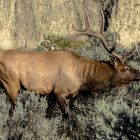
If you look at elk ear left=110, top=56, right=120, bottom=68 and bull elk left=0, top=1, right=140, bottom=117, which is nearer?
bull elk left=0, top=1, right=140, bottom=117

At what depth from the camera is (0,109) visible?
902 cm

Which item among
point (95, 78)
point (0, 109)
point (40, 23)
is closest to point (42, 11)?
point (40, 23)

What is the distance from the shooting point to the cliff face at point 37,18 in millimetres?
22594

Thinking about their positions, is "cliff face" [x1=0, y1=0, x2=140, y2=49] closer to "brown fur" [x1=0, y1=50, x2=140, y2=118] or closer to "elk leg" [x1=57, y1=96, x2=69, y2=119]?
"brown fur" [x1=0, y1=50, x2=140, y2=118]

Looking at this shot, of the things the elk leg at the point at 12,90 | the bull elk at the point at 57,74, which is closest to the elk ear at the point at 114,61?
the bull elk at the point at 57,74

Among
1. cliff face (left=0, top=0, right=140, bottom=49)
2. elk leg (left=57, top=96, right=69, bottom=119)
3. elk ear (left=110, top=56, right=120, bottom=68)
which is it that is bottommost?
cliff face (left=0, top=0, right=140, bottom=49)

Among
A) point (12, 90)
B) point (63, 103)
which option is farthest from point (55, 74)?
point (12, 90)

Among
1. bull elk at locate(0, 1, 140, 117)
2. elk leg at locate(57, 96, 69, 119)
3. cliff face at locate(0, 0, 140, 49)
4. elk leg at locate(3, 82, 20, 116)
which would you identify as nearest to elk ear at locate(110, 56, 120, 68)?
bull elk at locate(0, 1, 140, 117)

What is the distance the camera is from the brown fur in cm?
1104

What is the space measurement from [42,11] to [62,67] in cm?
1230

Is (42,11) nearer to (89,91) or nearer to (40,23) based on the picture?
(40,23)

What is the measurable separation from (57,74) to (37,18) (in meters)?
12.3

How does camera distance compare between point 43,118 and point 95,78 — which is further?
point 95,78

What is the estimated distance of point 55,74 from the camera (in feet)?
36.5
